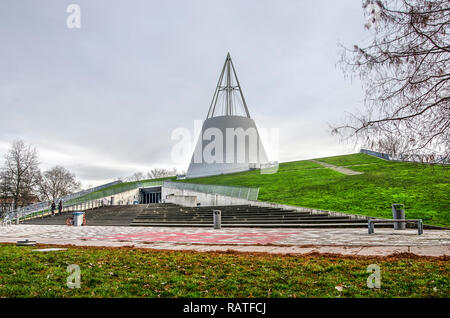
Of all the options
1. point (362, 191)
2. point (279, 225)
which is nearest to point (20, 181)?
point (279, 225)

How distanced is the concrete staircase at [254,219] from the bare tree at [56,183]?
37.0 metres

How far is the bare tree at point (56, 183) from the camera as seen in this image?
53.1m

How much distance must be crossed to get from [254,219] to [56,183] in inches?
1939


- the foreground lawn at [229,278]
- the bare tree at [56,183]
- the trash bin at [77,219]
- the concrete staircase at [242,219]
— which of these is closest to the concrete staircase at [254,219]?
the concrete staircase at [242,219]

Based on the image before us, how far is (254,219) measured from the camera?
18.3 m

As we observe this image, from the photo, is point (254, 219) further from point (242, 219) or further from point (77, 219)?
point (77, 219)

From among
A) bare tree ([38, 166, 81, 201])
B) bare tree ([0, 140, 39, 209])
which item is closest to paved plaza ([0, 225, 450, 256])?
bare tree ([0, 140, 39, 209])

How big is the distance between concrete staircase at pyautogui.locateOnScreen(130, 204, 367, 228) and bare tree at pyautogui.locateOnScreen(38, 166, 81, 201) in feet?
121

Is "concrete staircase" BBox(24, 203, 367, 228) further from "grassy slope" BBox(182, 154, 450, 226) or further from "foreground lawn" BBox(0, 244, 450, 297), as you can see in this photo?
"foreground lawn" BBox(0, 244, 450, 297)

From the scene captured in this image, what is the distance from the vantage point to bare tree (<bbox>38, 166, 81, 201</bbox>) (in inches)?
2092

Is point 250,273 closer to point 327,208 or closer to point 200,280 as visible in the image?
point 200,280

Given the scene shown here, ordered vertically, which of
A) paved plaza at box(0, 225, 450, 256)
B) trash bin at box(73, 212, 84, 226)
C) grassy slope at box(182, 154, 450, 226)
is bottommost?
trash bin at box(73, 212, 84, 226)
